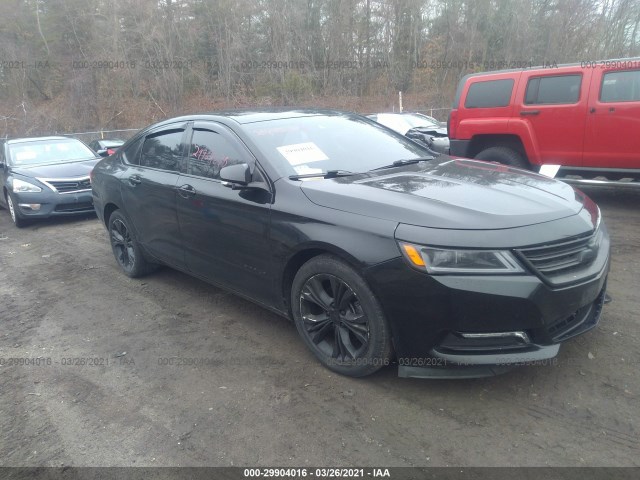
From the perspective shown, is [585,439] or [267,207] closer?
[585,439]

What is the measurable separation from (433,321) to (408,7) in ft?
99.3

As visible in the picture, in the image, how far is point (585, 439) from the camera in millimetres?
2502

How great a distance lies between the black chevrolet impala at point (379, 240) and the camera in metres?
2.66

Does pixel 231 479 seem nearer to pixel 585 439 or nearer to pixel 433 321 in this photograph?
pixel 433 321

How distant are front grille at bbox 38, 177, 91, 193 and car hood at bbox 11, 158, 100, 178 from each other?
0.11 metres

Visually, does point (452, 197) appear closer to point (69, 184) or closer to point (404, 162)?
point (404, 162)

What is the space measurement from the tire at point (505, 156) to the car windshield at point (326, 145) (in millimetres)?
3775

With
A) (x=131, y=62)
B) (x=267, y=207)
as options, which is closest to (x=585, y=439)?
(x=267, y=207)

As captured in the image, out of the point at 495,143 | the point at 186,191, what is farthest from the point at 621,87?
the point at 186,191

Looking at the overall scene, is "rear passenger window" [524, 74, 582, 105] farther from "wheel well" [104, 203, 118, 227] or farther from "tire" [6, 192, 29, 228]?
"tire" [6, 192, 29, 228]

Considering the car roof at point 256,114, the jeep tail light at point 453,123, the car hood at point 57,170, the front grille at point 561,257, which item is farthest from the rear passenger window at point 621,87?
the car hood at point 57,170

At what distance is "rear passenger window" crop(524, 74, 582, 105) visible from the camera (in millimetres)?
7023

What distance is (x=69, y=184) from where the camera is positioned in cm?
863

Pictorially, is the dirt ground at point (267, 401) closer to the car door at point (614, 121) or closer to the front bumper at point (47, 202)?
the car door at point (614, 121)
